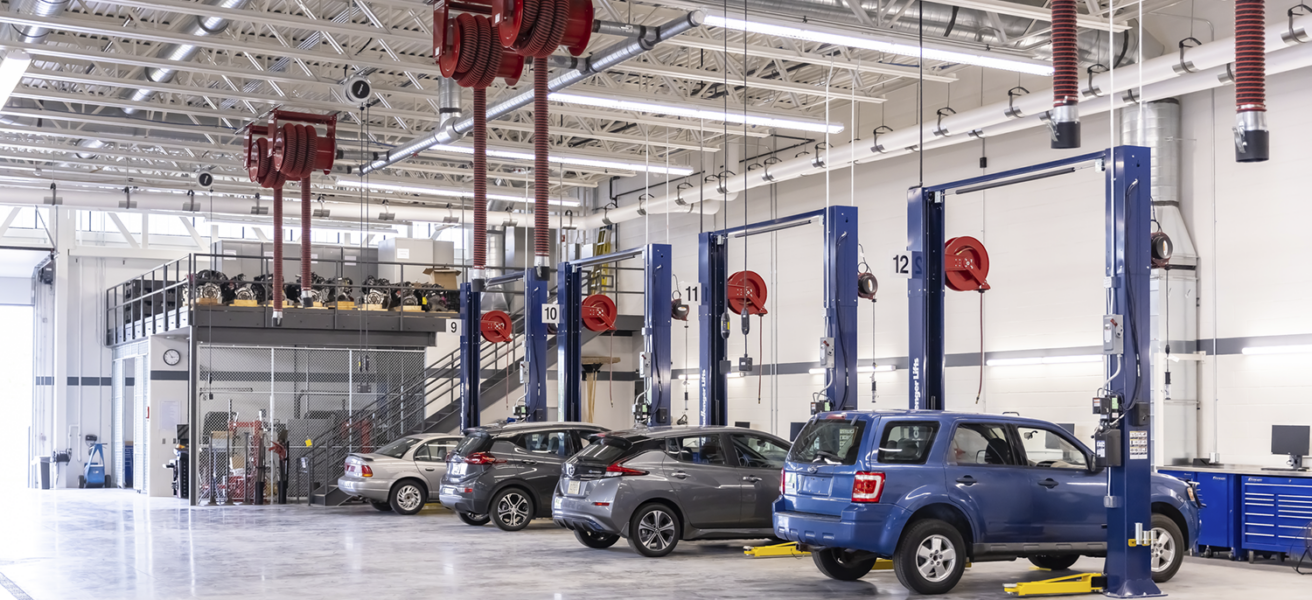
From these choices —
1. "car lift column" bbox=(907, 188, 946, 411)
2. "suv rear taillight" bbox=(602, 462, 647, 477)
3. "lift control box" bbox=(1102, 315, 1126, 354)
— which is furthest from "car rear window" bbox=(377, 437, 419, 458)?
"lift control box" bbox=(1102, 315, 1126, 354)

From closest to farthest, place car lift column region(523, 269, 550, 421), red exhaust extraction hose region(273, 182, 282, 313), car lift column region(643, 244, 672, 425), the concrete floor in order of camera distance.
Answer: the concrete floor < car lift column region(643, 244, 672, 425) < red exhaust extraction hose region(273, 182, 282, 313) < car lift column region(523, 269, 550, 421)

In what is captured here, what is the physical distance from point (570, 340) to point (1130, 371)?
9.40 metres

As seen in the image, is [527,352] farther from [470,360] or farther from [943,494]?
[943,494]

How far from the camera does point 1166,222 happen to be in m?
16.0

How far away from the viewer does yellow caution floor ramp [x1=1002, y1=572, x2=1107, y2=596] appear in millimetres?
10289

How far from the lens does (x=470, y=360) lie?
2184 centimetres

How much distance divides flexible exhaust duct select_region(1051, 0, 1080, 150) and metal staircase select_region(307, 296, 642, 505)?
15673mm

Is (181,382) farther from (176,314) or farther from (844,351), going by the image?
(844,351)

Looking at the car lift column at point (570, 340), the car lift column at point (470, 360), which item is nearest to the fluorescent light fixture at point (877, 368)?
the car lift column at point (570, 340)

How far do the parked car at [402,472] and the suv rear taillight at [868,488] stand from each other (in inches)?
408

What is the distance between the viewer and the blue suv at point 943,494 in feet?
32.7

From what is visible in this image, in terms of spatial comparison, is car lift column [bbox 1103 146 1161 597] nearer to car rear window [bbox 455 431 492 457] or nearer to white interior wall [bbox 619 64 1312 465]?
white interior wall [bbox 619 64 1312 465]

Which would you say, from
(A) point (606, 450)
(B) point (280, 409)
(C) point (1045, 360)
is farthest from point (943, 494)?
(B) point (280, 409)

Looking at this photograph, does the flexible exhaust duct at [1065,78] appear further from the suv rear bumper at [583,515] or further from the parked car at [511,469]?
the parked car at [511,469]
